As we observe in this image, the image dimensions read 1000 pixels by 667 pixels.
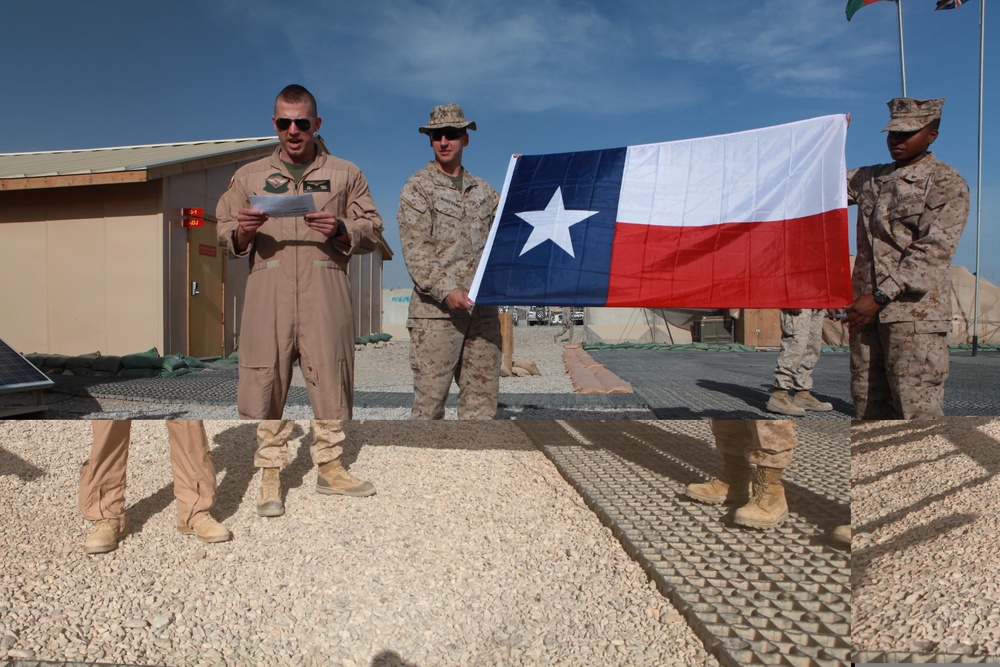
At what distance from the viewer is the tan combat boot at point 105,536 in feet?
5.90

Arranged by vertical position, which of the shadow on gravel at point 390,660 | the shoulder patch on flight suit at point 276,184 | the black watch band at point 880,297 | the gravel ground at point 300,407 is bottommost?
the shadow on gravel at point 390,660

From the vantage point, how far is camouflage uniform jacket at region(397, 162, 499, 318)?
1.83 m

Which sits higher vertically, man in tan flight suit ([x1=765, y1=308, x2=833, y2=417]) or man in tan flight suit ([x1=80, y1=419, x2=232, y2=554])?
man in tan flight suit ([x1=765, y1=308, x2=833, y2=417])

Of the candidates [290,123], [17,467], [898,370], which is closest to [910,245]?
[898,370]

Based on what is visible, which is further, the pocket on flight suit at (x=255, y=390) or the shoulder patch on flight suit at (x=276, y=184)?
the pocket on flight suit at (x=255, y=390)

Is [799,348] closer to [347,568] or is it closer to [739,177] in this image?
[739,177]

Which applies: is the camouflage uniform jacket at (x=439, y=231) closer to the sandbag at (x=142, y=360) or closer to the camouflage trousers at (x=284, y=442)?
the camouflage trousers at (x=284, y=442)

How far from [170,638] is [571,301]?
1.31m

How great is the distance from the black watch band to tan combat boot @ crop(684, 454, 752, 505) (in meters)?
0.54

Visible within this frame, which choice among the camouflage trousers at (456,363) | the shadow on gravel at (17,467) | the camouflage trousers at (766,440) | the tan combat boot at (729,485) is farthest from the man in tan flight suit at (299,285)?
the camouflage trousers at (766,440)

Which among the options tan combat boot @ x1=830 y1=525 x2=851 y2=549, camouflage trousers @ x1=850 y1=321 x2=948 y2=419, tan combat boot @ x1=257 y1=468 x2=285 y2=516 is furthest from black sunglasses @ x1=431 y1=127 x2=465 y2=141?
tan combat boot @ x1=830 y1=525 x2=851 y2=549

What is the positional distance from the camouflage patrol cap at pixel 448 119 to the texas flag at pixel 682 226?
8.2 inches

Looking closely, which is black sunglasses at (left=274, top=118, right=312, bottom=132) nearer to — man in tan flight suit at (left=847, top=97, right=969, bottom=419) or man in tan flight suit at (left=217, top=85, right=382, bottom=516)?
man in tan flight suit at (left=217, top=85, right=382, bottom=516)

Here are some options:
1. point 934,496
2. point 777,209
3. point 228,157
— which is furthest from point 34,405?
point 934,496
